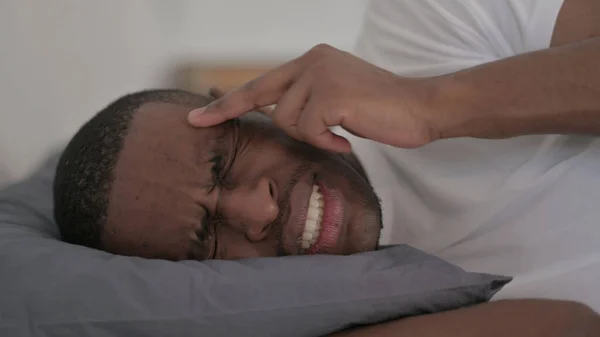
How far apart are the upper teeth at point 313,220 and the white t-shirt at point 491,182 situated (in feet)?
0.89

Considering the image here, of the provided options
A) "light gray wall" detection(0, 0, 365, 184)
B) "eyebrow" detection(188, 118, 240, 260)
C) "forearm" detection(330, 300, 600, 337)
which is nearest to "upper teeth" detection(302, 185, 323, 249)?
"eyebrow" detection(188, 118, 240, 260)

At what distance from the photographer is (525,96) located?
87cm

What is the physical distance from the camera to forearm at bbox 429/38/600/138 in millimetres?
858

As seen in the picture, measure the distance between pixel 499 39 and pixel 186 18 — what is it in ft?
4.17

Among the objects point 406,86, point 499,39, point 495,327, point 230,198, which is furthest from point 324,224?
point 499,39

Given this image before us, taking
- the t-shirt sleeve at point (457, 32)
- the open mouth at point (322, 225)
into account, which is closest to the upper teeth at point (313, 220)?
the open mouth at point (322, 225)

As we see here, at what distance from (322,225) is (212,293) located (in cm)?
30

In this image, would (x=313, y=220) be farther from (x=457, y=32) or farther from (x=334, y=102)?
(x=457, y=32)

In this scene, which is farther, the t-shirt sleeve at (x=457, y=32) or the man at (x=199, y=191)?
the t-shirt sleeve at (x=457, y=32)

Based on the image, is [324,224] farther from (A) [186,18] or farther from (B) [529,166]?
Result: (A) [186,18]

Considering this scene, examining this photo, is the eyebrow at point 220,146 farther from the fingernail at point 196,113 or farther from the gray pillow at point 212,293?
the gray pillow at point 212,293

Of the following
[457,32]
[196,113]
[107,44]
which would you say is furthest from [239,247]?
[107,44]

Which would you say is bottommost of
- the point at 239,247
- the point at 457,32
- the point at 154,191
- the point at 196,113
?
the point at 239,247

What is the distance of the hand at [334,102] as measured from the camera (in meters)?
0.91
